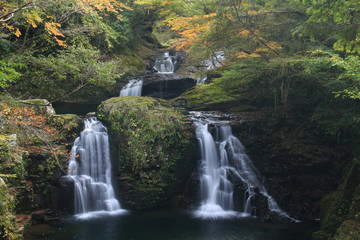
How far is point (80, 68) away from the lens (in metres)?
8.08

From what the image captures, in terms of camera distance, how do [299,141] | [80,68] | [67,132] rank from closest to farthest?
[80,68]
[67,132]
[299,141]

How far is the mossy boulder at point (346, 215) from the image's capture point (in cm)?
648

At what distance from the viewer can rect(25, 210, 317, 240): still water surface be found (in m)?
7.40

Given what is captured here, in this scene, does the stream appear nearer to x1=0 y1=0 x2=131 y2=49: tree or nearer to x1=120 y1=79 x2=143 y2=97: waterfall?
x1=0 y1=0 x2=131 y2=49: tree

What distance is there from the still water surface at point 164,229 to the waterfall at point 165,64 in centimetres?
1180

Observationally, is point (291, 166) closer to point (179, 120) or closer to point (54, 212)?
point (179, 120)

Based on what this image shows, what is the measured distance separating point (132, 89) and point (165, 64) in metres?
4.39

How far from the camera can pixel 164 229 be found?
7977 millimetres

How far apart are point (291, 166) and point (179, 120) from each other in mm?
5053

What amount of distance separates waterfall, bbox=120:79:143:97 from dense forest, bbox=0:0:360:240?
0.67 meters

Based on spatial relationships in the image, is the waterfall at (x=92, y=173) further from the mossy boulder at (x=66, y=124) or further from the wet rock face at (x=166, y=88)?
the wet rock face at (x=166, y=88)

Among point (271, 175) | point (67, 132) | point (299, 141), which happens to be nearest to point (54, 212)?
point (67, 132)

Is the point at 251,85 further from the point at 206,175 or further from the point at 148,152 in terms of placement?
the point at 148,152

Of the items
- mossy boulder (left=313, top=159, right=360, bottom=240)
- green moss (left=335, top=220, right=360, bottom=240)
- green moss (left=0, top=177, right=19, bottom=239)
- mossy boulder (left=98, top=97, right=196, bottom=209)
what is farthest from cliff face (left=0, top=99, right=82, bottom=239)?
mossy boulder (left=313, top=159, right=360, bottom=240)
